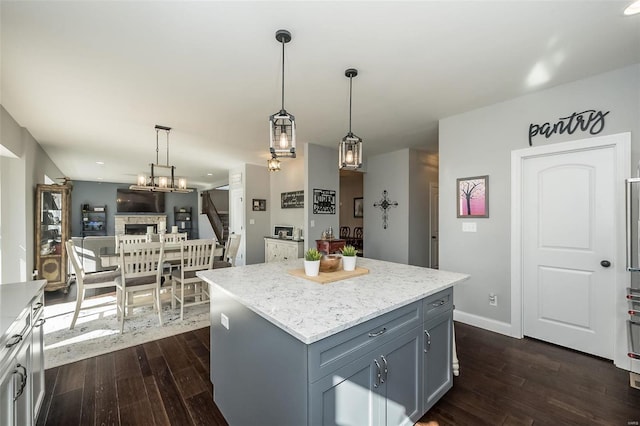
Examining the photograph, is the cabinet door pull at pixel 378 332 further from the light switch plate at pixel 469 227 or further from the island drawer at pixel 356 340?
the light switch plate at pixel 469 227

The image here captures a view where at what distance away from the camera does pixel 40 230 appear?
4238mm

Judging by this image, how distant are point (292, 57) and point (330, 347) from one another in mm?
2123

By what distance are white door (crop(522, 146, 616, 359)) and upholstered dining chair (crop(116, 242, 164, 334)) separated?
4.33 m

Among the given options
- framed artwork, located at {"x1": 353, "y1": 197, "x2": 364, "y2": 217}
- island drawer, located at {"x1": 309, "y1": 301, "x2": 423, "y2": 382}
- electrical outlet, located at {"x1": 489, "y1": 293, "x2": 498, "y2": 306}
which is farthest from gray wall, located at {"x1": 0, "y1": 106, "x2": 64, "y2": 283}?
framed artwork, located at {"x1": 353, "y1": 197, "x2": 364, "y2": 217}

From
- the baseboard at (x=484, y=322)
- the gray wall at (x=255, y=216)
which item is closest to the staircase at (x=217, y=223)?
the gray wall at (x=255, y=216)

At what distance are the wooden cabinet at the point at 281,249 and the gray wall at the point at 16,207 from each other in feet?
12.6

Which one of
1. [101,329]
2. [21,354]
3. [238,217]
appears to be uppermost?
[238,217]

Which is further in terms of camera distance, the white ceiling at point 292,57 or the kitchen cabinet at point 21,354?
the white ceiling at point 292,57

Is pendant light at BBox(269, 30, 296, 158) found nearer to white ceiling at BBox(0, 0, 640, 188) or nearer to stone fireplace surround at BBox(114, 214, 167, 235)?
white ceiling at BBox(0, 0, 640, 188)

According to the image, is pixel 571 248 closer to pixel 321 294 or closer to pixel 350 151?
pixel 350 151

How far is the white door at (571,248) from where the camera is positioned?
Result: 8.11ft

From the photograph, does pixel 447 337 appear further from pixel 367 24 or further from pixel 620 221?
pixel 367 24

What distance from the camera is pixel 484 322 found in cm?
317

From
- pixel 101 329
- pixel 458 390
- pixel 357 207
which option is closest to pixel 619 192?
pixel 458 390
